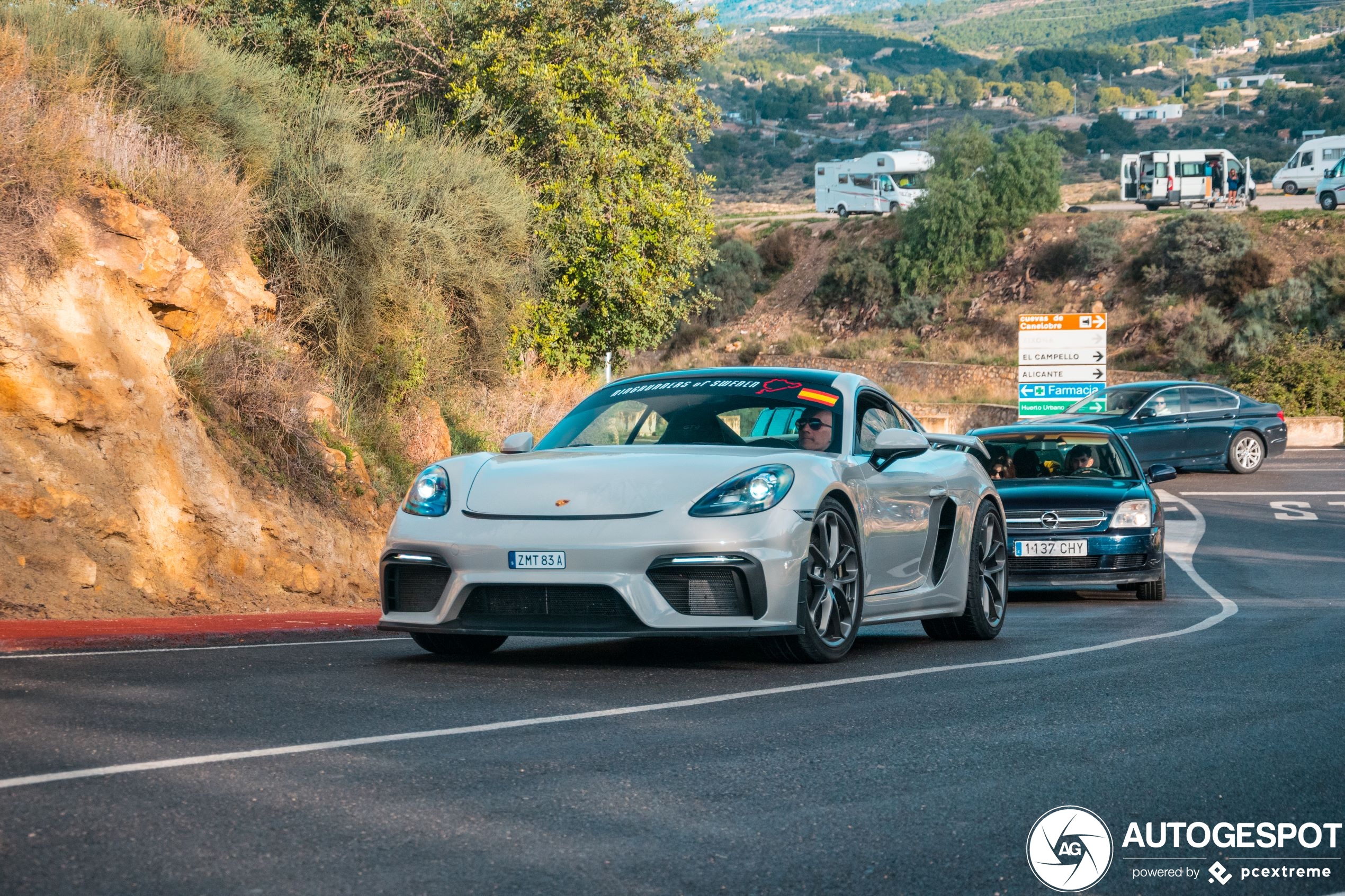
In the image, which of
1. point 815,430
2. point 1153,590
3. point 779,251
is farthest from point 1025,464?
point 779,251

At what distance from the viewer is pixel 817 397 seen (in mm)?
8523

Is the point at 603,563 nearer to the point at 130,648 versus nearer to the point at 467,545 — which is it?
the point at 467,545

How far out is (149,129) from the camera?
13602 mm

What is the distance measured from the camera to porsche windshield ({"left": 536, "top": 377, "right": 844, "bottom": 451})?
27.1 ft

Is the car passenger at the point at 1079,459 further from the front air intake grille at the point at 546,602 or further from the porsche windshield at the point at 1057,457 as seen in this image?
the front air intake grille at the point at 546,602

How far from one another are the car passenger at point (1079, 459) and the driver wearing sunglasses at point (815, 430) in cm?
764

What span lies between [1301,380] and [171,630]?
137 feet

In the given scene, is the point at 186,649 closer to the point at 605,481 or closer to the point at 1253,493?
the point at 605,481

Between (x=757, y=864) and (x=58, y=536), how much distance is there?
23.4 ft

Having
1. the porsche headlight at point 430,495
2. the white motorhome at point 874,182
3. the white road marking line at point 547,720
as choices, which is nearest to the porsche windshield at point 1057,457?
the white road marking line at point 547,720

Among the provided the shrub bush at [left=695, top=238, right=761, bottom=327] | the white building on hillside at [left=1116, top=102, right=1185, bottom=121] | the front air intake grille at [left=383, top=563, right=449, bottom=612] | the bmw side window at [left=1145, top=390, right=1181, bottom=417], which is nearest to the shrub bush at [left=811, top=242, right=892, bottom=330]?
the shrub bush at [left=695, top=238, right=761, bottom=327]

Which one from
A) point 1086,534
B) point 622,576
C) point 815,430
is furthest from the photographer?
point 1086,534

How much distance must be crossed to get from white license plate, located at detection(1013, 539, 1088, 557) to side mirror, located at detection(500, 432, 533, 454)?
7472 mm

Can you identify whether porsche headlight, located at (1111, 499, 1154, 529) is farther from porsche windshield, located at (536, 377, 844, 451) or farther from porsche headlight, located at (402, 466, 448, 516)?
porsche headlight, located at (402, 466, 448, 516)
